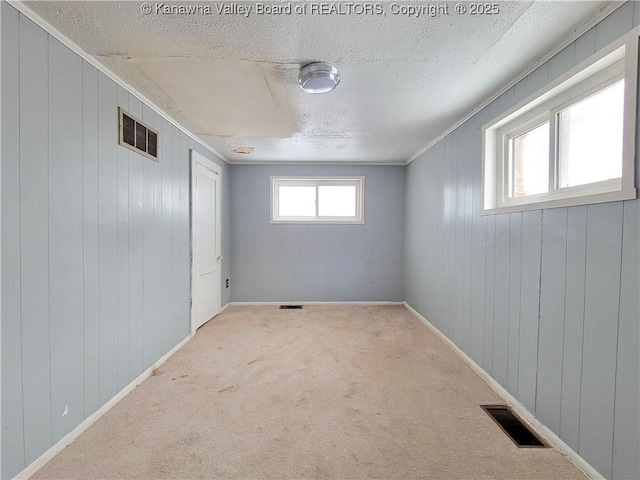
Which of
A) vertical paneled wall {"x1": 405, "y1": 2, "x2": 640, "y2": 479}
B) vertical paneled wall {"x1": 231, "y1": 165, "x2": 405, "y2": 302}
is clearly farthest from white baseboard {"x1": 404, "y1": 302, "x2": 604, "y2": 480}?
vertical paneled wall {"x1": 231, "y1": 165, "x2": 405, "y2": 302}

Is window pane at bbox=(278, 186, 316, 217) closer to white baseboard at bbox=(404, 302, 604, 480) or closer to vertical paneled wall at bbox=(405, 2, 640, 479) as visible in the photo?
vertical paneled wall at bbox=(405, 2, 640, 479)

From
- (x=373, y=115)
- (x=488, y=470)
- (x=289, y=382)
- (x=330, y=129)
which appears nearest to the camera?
(x=488, y=470)

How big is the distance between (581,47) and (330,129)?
1.99 meters

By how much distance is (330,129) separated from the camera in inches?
119

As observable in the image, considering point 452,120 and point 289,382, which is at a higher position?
point 452,120

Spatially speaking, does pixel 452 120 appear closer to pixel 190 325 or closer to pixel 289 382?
pixel 289 382

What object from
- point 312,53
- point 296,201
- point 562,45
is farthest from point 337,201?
point 562,45

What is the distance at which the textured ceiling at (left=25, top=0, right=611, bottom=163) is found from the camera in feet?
4.57

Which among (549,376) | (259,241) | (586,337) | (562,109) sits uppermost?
(562,109)

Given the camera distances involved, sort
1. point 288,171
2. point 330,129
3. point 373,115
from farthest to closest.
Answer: point 288,171, point 330,129, point 373,115

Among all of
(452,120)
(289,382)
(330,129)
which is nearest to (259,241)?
(330,129)

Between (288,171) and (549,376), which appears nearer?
(549,376)

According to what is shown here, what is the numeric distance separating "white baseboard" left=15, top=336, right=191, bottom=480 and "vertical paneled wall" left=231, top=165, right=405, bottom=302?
86.2 inches

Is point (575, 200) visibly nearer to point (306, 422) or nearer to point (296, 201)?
point (306, 422)
